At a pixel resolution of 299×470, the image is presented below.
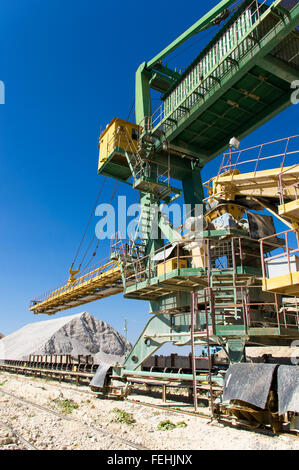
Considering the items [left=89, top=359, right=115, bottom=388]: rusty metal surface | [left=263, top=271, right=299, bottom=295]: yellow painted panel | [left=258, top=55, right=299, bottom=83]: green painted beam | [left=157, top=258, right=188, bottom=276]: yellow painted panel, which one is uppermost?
[left=258, top=55, right=299, bottom=83]: green painted beam

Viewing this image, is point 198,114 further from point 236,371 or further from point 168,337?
point 236,371

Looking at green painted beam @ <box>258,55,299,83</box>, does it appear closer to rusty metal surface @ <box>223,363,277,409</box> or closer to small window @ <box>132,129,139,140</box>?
small window @ <box>132,129,139,140</box>

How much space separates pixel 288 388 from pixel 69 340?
31.1 m

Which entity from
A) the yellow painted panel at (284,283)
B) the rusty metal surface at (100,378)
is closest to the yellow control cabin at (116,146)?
the rusty metal surface at (100,378)

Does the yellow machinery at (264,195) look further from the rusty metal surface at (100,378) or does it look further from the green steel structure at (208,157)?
the rusty metal surface at (100,378)

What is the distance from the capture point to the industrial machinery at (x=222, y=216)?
7.12 m

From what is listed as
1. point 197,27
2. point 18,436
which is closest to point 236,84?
point 197,27

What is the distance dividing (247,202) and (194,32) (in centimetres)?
756

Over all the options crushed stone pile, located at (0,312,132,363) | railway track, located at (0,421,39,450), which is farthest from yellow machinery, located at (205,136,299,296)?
crushed stone pile, located at (0,312,132,363)

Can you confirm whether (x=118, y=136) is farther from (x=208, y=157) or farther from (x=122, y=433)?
(x=122, y=433)

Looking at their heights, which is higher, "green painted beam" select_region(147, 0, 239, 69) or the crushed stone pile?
"green painted beam" select_region(147, 0, 239, 69)

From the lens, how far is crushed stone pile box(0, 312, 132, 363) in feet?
106

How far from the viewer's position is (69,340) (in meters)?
33.8

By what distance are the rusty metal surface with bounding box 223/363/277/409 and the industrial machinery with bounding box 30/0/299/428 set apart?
2 cm
